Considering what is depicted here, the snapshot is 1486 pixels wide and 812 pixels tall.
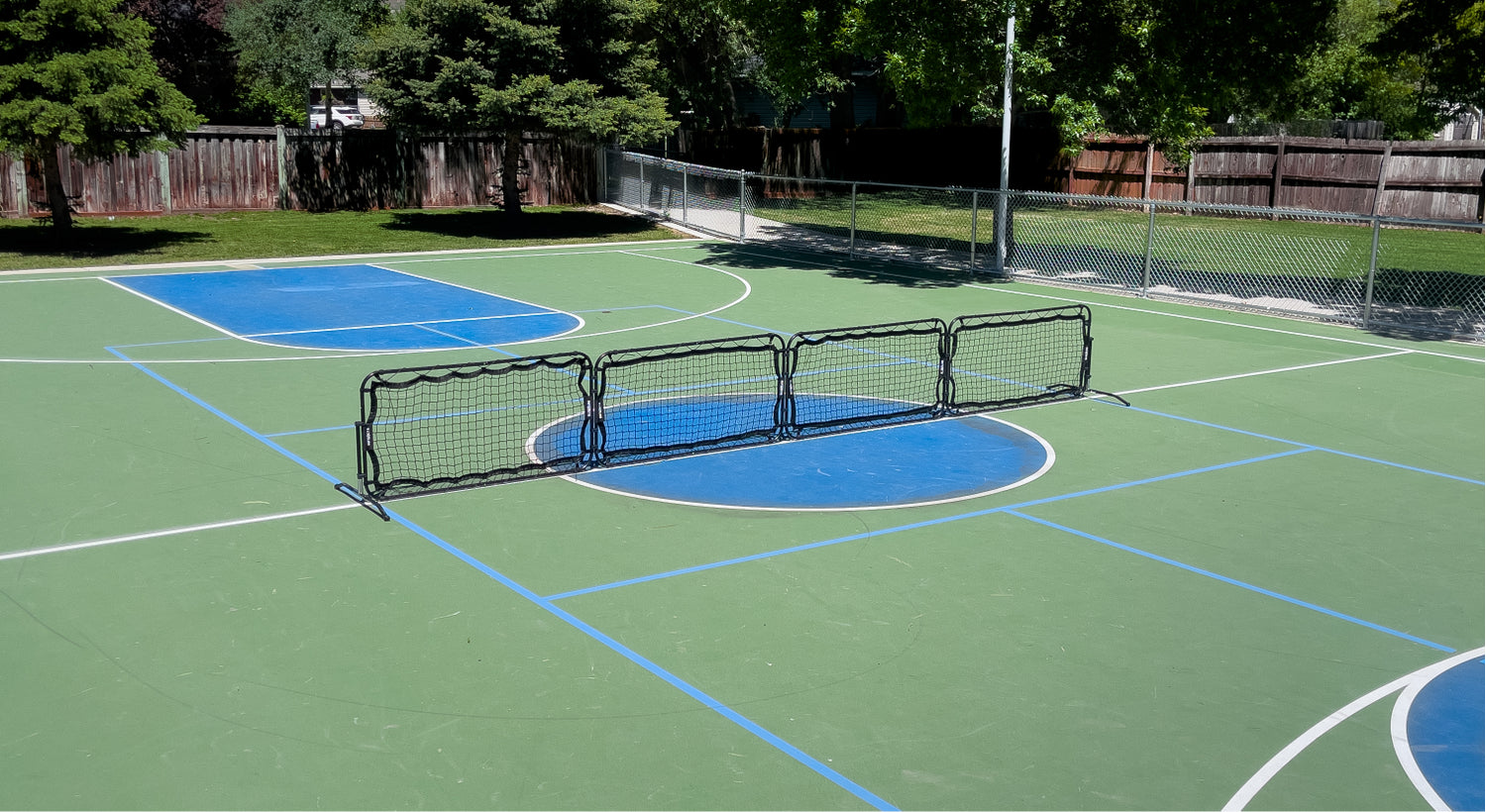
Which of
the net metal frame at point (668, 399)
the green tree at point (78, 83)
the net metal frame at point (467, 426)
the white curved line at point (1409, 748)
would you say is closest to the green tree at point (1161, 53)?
the net metal frame at point (668, 399)

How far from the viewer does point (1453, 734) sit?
6.76 m

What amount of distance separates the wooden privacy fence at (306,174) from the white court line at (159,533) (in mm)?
23005

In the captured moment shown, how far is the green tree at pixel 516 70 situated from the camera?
3014cm

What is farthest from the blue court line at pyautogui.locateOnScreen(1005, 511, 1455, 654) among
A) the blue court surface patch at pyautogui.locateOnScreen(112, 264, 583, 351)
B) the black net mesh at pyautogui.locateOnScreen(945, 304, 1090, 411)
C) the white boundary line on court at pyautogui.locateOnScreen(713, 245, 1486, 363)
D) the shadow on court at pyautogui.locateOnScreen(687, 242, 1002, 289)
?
the shadow on court at pyautogui.locateOnScreen(687, 242, 1002, 289)

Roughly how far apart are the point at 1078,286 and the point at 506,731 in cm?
1954

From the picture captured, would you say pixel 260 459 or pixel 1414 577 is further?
pixel 260 459

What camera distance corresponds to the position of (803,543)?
9594mm

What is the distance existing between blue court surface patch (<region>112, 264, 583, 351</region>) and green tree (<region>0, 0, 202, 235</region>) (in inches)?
115

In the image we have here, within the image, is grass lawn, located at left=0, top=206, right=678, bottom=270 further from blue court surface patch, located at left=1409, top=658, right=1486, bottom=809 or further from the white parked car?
the white parked car

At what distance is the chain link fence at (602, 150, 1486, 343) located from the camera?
22.1 meters

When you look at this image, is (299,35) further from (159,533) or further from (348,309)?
(159,533)

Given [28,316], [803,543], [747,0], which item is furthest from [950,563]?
[747,0]

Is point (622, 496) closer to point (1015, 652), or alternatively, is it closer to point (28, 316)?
point (1015, 652)

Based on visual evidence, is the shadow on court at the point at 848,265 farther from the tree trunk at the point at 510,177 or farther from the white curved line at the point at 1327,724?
the white curved line at the point at 1327,724
